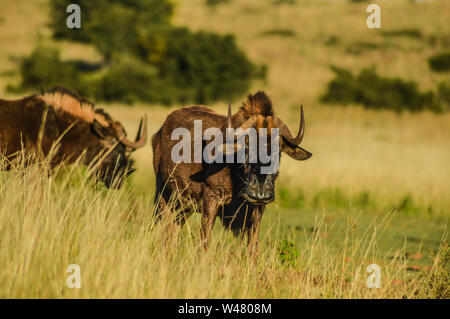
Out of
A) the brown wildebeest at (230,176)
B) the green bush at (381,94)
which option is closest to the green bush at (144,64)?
the green bush at (381,94)

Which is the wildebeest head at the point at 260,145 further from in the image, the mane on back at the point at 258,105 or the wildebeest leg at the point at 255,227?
the wildebeest leg at the point at 255,227

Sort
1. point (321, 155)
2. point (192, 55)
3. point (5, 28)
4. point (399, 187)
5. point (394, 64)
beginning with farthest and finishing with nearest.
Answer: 1. point (5, 28)
2. point (394, 64)
3. point (192, 55)
4. point (321, 155)
5. point (399, 187)

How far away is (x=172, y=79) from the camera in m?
36.0

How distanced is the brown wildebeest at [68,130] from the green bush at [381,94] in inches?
1102

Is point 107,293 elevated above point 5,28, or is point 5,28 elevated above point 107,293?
point 5,28

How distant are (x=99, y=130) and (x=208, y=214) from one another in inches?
142

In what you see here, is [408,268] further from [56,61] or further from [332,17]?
[332,17]

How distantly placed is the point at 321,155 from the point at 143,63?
24.2 meters

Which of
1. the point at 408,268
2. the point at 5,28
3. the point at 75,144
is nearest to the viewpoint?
the point at 408,268

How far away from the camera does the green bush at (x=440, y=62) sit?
151 ft

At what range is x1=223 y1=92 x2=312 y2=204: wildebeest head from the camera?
5445 millimetres

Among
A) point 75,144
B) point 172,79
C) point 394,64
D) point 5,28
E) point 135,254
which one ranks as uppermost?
point 5,28

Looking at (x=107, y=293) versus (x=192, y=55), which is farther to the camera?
(x=192, y=55)

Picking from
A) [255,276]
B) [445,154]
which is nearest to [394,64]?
[445,154]
